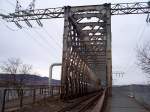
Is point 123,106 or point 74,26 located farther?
point 74,26

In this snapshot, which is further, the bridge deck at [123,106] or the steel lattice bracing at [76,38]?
the steel lattice bracing at [76,38]

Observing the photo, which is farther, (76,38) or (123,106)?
(76,38)

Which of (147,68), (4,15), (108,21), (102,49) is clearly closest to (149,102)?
(147,68)

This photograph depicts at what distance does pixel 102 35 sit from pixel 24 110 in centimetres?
2194

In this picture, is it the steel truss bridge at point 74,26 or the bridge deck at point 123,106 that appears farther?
the steel truss bridge at point 74,26

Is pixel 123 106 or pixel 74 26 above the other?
pixel 74 26

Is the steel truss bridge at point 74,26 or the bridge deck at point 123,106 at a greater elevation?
the steel truss bridge at point 74,26

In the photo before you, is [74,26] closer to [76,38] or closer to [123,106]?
[76,38]

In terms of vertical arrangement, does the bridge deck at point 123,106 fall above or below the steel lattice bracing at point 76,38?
below

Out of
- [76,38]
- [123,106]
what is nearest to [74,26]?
[76,38]

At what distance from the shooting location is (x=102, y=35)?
3291 centimetres

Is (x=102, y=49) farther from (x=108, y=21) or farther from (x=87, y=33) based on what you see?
(x=108, y=21)

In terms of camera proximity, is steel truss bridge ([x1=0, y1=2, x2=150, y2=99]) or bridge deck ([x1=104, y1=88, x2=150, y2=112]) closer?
bridge deck ([x1=104, y1=88, x2=150, y2=112])

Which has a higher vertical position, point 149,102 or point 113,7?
point 113,7
